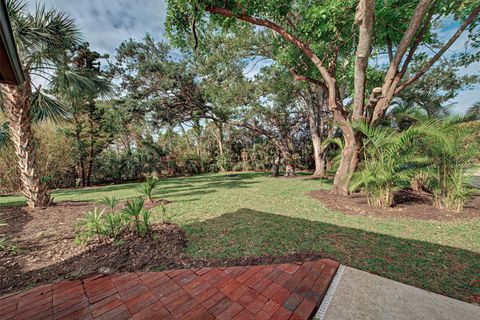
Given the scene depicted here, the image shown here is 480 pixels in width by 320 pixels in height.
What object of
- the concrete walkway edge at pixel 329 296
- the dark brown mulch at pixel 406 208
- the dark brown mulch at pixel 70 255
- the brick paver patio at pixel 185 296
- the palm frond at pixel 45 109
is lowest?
the dark brown mulch at pixel 406 208

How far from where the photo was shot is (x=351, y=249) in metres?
2.40

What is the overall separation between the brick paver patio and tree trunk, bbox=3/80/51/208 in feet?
14.9

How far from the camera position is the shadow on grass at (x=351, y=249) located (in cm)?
183

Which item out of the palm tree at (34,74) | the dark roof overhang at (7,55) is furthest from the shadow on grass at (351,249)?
the palm tree at (34,74)

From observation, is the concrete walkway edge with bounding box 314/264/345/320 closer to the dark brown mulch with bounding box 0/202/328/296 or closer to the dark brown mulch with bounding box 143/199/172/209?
the dark brown mulch with bounding box 0/202/328/296

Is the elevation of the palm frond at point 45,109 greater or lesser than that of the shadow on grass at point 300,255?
greater

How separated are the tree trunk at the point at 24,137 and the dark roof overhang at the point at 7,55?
317cm

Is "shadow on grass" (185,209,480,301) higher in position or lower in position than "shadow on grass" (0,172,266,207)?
lower

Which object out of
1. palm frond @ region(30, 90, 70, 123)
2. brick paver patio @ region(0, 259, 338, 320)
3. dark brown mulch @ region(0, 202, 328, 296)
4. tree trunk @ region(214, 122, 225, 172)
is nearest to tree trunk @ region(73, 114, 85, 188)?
palm frond @ region(30, 90, 70, 123)

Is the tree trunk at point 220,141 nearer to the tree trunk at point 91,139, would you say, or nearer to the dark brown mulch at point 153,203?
the tree trunk at point 91,139

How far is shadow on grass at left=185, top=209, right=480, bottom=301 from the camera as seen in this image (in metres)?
1.83

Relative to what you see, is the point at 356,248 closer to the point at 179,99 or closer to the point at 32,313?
the point at 32,313

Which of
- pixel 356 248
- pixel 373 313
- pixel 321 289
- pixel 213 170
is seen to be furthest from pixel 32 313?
pixel 213 170

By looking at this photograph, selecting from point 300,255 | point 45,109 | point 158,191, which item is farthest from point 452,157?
point 45,109
